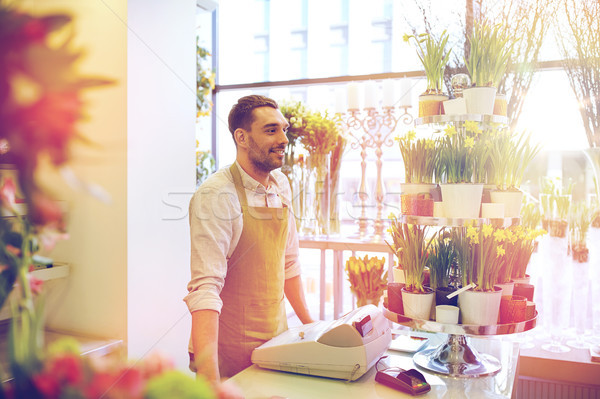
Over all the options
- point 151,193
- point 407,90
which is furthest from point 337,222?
point 151,193

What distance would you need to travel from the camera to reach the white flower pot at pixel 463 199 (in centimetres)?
148

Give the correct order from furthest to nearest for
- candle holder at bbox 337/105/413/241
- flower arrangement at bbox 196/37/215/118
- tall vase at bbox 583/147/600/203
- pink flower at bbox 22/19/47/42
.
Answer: flower arrangement at bbox 196/37/215/118 < candle holder at bbox 337/105/413/241 < tall vase at bbox 583/147/600/203 < pink flower at bbox 22/19/47/42

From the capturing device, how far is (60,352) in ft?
1.03

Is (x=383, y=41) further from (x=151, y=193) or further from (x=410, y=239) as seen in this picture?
(x=410, y=239)

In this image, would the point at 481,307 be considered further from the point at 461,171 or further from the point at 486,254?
the point at 461,171

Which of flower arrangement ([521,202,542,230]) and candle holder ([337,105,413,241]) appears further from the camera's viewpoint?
candle holder ([337,105,413,241])

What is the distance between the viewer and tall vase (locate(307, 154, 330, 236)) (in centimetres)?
281

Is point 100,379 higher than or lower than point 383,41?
lower

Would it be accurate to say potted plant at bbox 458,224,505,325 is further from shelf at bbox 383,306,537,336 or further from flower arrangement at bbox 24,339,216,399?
flower arrangement at bbox 24,339,216,399

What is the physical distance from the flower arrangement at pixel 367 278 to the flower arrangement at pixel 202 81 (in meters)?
2.26

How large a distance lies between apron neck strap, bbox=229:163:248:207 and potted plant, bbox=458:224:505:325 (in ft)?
2.57

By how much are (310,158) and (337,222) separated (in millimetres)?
433

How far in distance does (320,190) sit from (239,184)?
110cm

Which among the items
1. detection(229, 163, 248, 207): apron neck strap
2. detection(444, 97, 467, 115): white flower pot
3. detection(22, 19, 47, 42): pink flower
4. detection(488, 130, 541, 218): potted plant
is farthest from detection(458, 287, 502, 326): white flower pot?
detection(22, 19, 47, 42): pink flower
